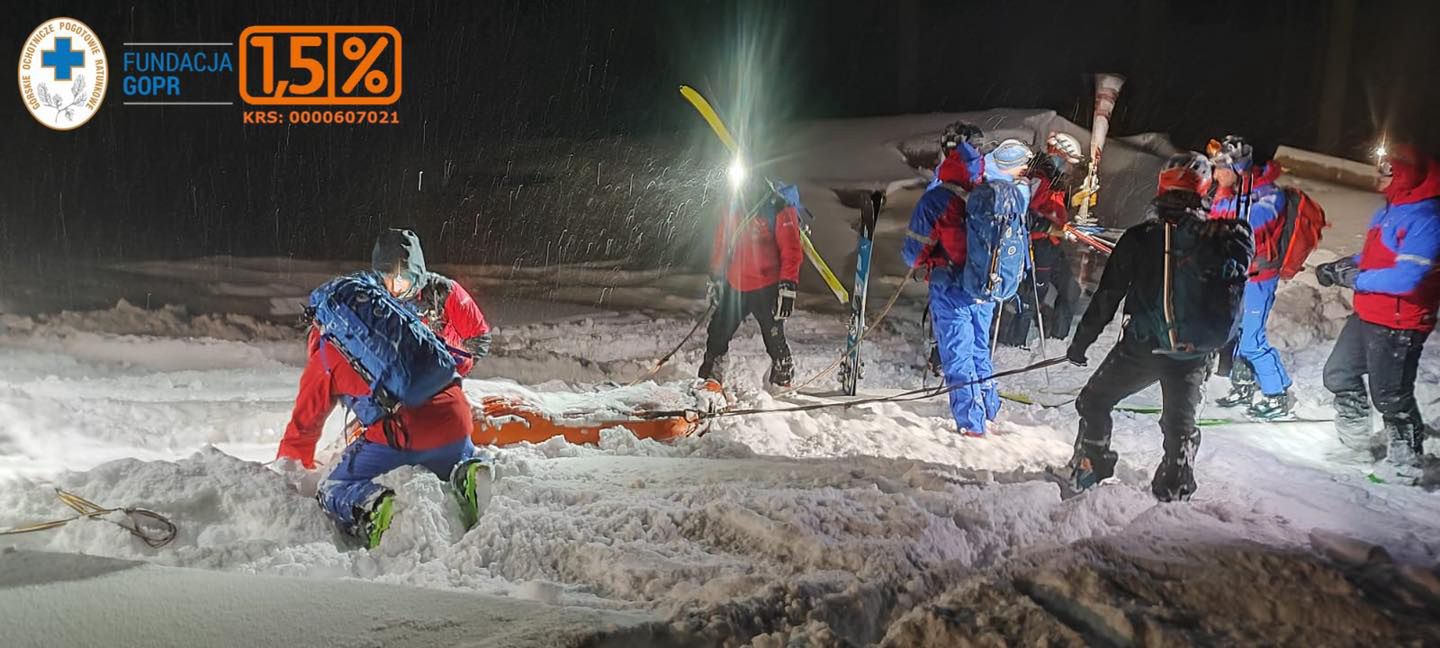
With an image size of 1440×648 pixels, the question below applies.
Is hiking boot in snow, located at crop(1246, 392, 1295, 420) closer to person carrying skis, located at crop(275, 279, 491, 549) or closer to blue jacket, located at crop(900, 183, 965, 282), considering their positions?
blue jacket, located at crop(900, 183, 965, 282)

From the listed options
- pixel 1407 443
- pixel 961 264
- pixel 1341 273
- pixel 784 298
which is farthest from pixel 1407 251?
pixel 784 298

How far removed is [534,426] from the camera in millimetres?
4074

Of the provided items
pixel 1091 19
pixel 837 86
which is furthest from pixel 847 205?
pixel 1091 19

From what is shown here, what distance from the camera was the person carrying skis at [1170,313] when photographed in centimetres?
314

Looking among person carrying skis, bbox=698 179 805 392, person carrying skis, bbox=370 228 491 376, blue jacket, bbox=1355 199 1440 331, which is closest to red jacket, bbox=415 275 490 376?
person carrying skis, bbox=370 228 491 376

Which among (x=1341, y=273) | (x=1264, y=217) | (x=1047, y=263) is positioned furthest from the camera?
(x=1047, y=263)

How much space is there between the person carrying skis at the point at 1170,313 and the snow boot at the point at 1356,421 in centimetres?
140

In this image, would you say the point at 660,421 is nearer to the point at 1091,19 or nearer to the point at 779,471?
the point at 779,471

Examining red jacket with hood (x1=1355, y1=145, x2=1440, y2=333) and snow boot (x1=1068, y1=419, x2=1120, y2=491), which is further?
red jacket with hood (x1=1355, y1=145, x2=1440, y2=333)

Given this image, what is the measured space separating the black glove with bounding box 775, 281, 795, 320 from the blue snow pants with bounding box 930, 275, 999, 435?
1130 millimetres

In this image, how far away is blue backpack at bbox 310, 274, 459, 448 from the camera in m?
2.84

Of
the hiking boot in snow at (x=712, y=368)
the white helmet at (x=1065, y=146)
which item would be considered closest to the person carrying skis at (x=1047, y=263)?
the white helmet at (x=1065, y=146)

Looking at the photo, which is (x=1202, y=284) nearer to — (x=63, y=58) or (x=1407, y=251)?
(x=1407, y=251)

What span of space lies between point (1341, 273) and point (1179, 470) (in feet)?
5.75
